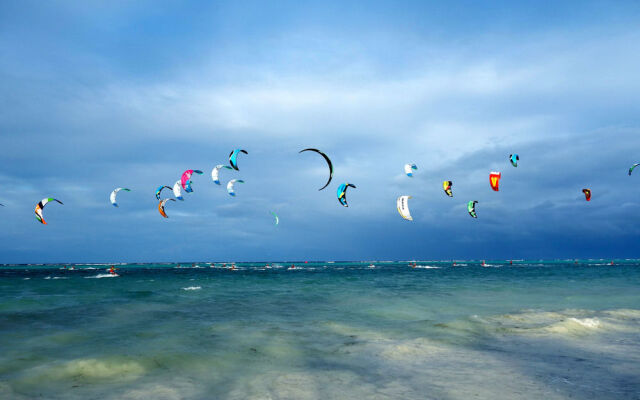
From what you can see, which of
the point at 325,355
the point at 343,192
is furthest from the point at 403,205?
the point at 325,355

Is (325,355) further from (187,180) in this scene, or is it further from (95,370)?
(187,180)

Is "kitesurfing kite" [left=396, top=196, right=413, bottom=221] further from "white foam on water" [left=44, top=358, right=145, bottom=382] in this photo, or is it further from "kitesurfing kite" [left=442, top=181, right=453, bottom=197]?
"white foam on water" [left=44, top=358, right=145, bottom=382]

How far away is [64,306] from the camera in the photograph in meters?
19.1

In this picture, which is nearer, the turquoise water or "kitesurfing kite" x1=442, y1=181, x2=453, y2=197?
the turquoise water

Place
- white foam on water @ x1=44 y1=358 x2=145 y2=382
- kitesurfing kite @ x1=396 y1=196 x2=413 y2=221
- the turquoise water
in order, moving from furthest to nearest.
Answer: kitesurfing kite @ x1=396 y1=196 x2=413 y2=221 → white foam on water @ x1=44 y1=358 x2=145 y2=382 → the turquoise water

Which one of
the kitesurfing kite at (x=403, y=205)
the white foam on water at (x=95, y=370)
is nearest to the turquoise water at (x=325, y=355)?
the white foam on water at (x=95, y=370)

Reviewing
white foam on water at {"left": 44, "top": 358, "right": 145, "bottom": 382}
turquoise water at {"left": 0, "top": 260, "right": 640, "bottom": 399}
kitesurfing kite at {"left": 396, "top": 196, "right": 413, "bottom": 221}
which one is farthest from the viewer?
kitesurfing kite at {"left": 396, "top": 196, "right": 413, "bottom": 221}

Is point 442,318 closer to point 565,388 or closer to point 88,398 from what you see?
point 565,388

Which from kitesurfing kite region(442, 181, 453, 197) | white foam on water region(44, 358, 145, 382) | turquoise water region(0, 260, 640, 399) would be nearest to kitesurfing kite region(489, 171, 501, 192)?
kitesurfing kite region(442, 181, 453, 197)

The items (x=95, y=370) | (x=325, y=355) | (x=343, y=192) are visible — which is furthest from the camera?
(x=343, y=192)

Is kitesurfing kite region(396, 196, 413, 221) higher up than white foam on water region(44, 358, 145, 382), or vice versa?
kitesurfing kite region(396, 196, 413, 221)

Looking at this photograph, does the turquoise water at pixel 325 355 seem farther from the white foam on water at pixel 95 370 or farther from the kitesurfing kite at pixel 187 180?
the kitesurfing kite at pixel 187 180

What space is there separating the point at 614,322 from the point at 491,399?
9.45 m

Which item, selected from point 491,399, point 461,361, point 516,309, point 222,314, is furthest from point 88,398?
point 516,309
